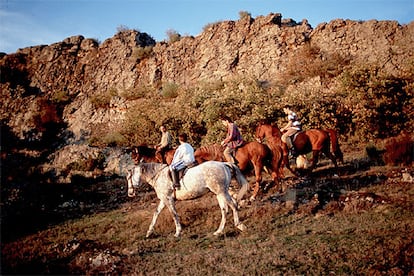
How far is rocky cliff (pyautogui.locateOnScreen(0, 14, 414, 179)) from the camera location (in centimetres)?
3045

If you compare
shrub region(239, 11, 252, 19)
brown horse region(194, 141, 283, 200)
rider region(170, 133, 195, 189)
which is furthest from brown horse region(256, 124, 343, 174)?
shrub region(239, 11, 252, 19)

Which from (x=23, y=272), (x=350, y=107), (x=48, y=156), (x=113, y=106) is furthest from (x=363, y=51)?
(x=23, y=272)

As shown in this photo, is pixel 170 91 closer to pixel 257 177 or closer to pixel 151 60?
pixel 151 60

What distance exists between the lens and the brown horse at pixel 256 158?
12.8m

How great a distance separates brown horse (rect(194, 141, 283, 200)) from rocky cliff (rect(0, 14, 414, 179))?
17.9 m

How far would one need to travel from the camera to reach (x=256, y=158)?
506 inches

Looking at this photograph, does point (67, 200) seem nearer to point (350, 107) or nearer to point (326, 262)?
point (326, 262)

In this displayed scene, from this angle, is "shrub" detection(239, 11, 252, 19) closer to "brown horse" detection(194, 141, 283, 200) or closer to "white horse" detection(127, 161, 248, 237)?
"brown horse" detection(194, 141, 283, 200)

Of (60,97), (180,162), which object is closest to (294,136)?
(180,162)

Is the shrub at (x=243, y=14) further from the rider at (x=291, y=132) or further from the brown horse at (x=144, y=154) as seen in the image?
the brown horse at (x=144, y=154)

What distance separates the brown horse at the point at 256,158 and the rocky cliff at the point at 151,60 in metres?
17.9

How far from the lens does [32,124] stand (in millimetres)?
33594

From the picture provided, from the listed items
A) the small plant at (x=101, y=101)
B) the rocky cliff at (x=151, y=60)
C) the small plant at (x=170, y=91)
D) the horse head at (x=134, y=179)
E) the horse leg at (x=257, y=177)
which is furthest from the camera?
the small plant at (x=101, y=101)

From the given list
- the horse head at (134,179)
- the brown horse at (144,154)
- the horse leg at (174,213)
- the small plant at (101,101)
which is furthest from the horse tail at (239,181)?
the small plant at (101,101)
